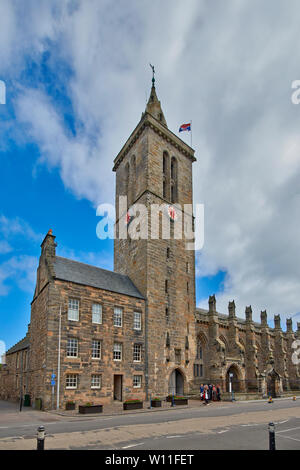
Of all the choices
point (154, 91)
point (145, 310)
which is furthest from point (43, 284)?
point (154, 91)

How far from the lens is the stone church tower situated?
32.3 meters

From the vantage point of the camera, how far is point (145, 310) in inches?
1265

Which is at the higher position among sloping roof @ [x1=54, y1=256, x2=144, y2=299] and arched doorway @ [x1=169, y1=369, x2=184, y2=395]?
sloping roof @ [x1=54, y1=256, x2=144, y2=299]

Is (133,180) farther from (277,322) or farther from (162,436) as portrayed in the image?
(277,322)

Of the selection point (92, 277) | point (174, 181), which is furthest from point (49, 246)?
point (174, 181)

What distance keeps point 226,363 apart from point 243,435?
26465 millimetres

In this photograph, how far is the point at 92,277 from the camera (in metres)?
30.2

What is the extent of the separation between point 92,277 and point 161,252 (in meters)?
8.11

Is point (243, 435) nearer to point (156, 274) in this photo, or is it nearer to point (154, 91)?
point (156, 274)

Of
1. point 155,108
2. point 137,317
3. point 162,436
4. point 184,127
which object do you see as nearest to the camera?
point 162,436

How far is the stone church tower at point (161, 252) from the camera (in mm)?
32344

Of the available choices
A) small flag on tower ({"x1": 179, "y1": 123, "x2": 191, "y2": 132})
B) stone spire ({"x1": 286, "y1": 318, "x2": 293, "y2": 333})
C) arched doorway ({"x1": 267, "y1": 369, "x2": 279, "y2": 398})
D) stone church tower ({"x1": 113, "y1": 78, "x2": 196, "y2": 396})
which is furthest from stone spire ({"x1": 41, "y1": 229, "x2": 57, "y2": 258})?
stone spire ({"x1": 286, "y1": 318, "x2": 293, "y2": 333})

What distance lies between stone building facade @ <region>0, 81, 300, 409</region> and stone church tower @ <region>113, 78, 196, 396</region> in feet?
0.33

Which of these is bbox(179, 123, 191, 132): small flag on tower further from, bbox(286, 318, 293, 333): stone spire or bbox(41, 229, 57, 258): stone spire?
bbox(286, 318, 293, 333): stone spire
